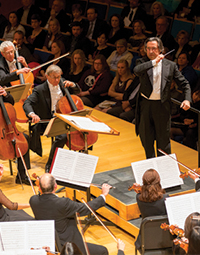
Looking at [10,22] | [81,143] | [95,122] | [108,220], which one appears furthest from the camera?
[10,22]

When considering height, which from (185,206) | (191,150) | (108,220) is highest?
(185,206)

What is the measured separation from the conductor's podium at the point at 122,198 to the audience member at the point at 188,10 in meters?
2.80

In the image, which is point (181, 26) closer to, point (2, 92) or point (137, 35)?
point (137, 35)

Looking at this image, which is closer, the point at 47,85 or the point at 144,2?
the point at 47,85

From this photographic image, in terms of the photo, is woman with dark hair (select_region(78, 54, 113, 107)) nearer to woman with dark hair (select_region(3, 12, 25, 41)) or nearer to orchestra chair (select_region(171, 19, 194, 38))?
orchestra chair (select_region(171, 19, 194, 38))

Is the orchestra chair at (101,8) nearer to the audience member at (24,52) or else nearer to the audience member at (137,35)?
the audience member at (137,35)

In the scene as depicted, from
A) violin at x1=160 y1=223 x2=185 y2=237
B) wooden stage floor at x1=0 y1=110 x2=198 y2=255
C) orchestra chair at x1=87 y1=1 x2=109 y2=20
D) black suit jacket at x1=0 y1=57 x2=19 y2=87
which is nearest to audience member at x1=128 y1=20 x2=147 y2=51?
orchestra chair at x1=87 y1=1 x2=109 y2=20

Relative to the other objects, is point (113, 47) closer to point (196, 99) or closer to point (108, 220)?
point (196, 99)

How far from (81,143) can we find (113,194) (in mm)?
692

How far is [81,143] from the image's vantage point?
14.4 ft

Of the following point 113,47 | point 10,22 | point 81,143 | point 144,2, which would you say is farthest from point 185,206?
point 10,22

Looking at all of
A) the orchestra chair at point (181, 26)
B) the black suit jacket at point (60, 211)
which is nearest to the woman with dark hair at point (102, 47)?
the orchestra chair at point (181, 26)

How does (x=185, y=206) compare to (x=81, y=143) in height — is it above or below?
above

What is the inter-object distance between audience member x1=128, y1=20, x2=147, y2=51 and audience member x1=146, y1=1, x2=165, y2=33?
10 cm
